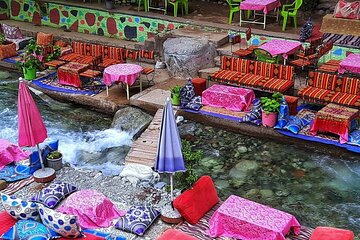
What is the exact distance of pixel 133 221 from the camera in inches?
344

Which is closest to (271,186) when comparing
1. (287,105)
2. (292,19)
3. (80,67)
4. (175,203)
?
(287,105)

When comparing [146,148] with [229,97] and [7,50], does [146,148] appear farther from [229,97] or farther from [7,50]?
[7,50]

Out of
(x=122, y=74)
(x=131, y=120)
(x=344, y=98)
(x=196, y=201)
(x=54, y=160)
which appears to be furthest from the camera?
(x=122, y=74)

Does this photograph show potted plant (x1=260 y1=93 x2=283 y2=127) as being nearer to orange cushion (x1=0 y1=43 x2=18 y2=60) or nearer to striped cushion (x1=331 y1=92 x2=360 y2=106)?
striped cushion (x1=331 y1=92 x2=360 y2=106)

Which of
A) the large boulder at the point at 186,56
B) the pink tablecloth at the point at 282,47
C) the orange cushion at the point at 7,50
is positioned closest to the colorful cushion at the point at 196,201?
the pink tablecloth at the point at 282,47

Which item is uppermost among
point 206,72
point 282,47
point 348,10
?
point 348,10

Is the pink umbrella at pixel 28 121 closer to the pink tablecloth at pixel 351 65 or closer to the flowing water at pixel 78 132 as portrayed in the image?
the flowing water at pixel 78 132

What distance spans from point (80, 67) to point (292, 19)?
7518mm

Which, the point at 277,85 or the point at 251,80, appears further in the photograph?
the point at 251,80

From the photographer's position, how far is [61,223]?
304 inches

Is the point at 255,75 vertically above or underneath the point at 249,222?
above

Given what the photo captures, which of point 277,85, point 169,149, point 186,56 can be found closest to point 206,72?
point 186,56

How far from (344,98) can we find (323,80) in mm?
787

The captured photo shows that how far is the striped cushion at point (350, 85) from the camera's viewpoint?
1270 centimetres
